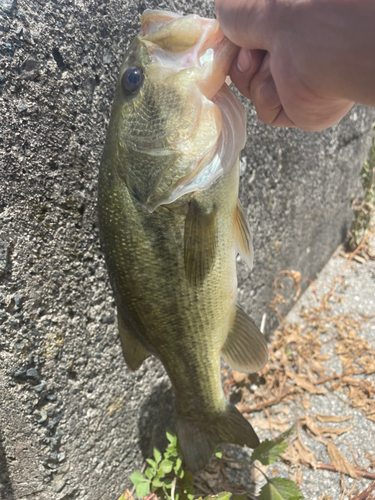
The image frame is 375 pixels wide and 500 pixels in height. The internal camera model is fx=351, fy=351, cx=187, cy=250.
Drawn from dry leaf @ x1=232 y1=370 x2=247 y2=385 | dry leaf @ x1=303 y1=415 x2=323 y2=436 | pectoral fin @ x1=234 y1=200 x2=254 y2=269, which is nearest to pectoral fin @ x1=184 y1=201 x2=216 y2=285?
pectoral fin @ x1=234 y1=200 x2=254 y2=269

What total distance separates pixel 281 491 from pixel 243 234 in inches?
48.8

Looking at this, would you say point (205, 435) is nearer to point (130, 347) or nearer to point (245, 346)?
point (245, 346)

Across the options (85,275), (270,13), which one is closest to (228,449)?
(85,275)

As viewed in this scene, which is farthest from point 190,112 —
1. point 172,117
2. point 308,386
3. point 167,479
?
point 308,386

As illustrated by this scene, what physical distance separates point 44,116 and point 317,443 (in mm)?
2391

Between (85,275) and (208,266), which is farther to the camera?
(85,275)

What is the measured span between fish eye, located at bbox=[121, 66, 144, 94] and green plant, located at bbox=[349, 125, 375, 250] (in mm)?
3292

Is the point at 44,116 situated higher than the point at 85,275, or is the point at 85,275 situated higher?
the point at 44,116

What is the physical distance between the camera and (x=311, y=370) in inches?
105

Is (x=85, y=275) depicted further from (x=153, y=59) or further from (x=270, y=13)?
(x=270, y=13)

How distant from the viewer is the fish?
1007 mm

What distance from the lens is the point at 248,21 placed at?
2.92 feet

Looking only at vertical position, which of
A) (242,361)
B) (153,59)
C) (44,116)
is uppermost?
(153,59)

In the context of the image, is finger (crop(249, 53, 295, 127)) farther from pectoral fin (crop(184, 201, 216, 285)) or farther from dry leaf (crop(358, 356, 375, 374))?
dry leaf (crop(358, 356, 375, 374))
